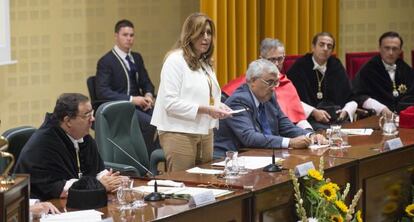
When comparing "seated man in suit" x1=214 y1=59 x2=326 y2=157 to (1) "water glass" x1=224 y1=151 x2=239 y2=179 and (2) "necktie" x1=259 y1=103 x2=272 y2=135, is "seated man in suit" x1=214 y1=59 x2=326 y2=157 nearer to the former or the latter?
(2) "necktie" x1=259 y1=103 x2=272 y2=135

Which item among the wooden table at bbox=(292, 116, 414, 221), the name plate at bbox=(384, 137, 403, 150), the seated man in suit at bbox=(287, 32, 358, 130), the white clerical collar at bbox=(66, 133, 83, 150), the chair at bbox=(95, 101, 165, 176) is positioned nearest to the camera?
the white clerical collar at bbox=(66, 133, 83, 150)

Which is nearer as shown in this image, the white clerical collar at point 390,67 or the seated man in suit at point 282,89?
the seated man in suit at point 282,89

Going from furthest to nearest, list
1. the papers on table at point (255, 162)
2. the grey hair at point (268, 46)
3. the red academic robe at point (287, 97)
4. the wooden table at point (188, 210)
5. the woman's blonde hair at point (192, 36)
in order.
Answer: the red academic robe at point (287, 97) < the grey hair at point (268, 46) < the woman's blonde hair at point (192, 36) < the papers on table at point (255, 162) < the wooden table at point (188, 210)

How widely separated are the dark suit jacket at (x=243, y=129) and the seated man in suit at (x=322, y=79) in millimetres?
1713

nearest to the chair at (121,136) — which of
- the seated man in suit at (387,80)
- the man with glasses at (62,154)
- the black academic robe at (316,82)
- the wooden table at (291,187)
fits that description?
the wooden table at (291,187)

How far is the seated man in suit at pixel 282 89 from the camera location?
6.91m

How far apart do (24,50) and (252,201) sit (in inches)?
160

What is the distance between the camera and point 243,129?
18.8 ft

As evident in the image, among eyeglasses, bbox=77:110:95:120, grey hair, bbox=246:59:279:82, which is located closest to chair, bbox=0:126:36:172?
eyeglasses, bbox=77:110:95:120

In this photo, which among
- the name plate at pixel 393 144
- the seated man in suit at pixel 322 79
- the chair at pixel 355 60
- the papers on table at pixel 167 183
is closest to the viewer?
the papers on table at pixel 167 183

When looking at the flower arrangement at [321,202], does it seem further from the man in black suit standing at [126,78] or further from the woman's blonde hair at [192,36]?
the man in black suit standing at [126,78]

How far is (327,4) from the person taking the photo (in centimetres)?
945

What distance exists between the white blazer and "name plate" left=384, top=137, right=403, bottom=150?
1.07 meters

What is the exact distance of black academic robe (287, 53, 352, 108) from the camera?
7715 millimetres
